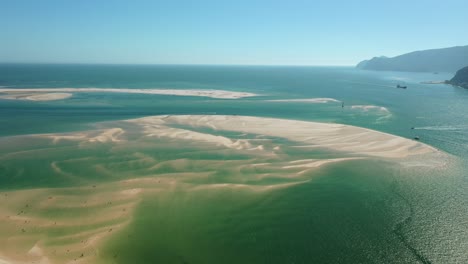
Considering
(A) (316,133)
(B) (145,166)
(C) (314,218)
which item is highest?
(A) (316,133)

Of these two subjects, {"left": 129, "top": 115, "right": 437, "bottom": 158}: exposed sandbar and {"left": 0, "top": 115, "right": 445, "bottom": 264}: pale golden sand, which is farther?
{"left": 129, "top": 115, "right": 437, "bottom": 158}: exposed sandbar

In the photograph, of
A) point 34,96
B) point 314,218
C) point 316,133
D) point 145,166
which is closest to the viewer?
point 314,218

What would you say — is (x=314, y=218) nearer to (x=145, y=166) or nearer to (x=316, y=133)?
(x=145, y=166)

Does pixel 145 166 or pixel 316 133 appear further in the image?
pixel 316 133

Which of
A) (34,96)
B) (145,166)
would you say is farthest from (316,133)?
(34,96)

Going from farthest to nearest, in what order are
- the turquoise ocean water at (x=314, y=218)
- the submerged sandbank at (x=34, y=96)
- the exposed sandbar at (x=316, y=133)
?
the submerged sandbank at (x=34, y=96) < the exposed sandbar at (x=316, y=133) < the turquoise ocean water at (x=314, y=218)

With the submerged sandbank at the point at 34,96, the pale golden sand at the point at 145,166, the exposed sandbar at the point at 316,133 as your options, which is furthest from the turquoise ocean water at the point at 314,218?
the submerged sandbank at the point at 34,96

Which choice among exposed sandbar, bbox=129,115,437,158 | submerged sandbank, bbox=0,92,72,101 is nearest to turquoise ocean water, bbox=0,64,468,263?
exposed sandbar, bbox=129,115,437,158

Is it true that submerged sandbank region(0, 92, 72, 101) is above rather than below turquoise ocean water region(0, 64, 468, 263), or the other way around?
above

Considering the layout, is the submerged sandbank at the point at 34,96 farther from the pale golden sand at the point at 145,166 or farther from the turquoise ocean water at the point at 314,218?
the turquoise ocean water at the point at 314,218

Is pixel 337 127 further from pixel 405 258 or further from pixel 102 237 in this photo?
pixel 102 237

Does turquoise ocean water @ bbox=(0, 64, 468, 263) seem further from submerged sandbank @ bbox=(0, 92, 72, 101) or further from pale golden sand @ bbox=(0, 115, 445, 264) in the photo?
submerged sandbank @ bbox=(0, 92, 72, 101)

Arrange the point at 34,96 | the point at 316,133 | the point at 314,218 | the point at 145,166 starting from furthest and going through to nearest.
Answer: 1. the point at 34,96
2. the point at 316,133
3. the point at 145,166
4. the point at 314,218
